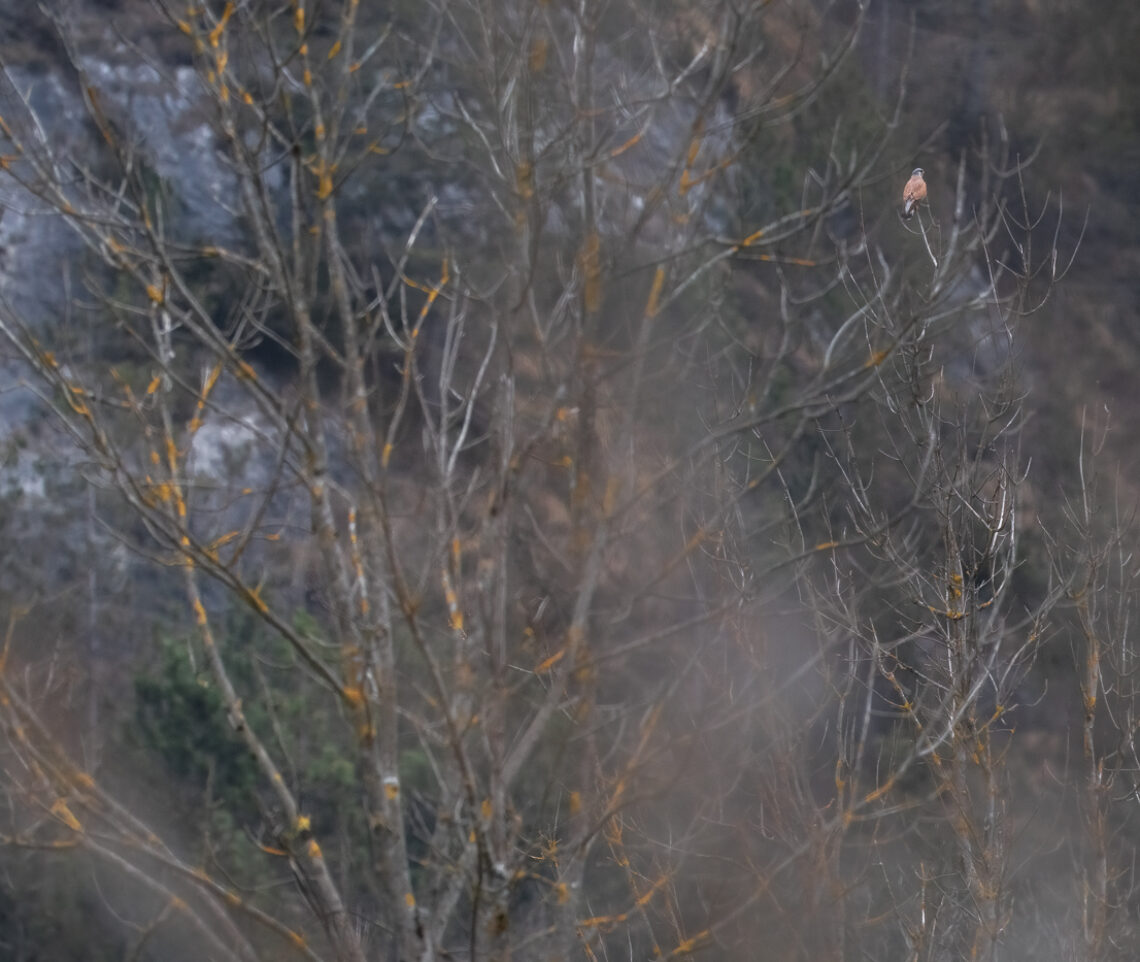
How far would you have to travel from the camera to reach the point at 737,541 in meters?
4.24

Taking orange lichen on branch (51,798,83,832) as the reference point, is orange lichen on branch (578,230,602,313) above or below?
above

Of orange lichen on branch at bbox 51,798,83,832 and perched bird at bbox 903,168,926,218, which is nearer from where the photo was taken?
orange lichen on branch at bbox 51,798,83,832

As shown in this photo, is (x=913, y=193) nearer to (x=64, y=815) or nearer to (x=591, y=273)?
(x=591, y=273)

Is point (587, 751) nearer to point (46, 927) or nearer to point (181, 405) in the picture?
point (46, 927)

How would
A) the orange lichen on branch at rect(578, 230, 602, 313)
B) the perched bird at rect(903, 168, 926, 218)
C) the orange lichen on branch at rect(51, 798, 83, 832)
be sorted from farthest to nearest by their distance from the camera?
the perched bird at rect(903, 168, 926, 218) < the orange lichen on branch at rect(578, 230, 602, 313) < the orange lichen on branch at rect(51, 798, 83, 832)

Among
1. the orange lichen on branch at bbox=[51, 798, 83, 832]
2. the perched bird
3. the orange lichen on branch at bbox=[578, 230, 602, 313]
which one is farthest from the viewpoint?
the perched bird

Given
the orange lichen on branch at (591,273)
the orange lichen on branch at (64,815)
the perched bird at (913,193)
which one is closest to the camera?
the orange lichen on branch at (64,815)

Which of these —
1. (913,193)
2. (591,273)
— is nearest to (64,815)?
(591,273)

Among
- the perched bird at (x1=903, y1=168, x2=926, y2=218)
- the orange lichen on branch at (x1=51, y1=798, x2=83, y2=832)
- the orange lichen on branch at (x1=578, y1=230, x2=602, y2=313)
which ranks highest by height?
the orange lichen on branch at (x1=578, y1=230, x2=602, y2=313)

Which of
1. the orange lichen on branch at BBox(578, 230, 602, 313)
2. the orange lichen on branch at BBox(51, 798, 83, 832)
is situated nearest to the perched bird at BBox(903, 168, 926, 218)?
the orange lichen on branch at BBox(578, 230, 602, 313)

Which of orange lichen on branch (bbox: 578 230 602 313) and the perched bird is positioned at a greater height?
orange lichen on branch (bbox: 578 230 602 313)

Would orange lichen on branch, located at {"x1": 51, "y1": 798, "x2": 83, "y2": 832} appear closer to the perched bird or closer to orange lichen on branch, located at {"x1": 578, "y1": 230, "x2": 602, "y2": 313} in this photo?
orange lichen on branch, located at {"x1": 578, "y1": 230, "x2": 602, "y2": 313}

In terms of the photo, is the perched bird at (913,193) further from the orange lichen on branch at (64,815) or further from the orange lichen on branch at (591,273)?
the orange lichen on branch at (64,815)

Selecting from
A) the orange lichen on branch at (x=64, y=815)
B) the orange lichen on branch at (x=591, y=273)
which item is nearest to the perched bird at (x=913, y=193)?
the orange lichen on branch at (x=591, y=273)
